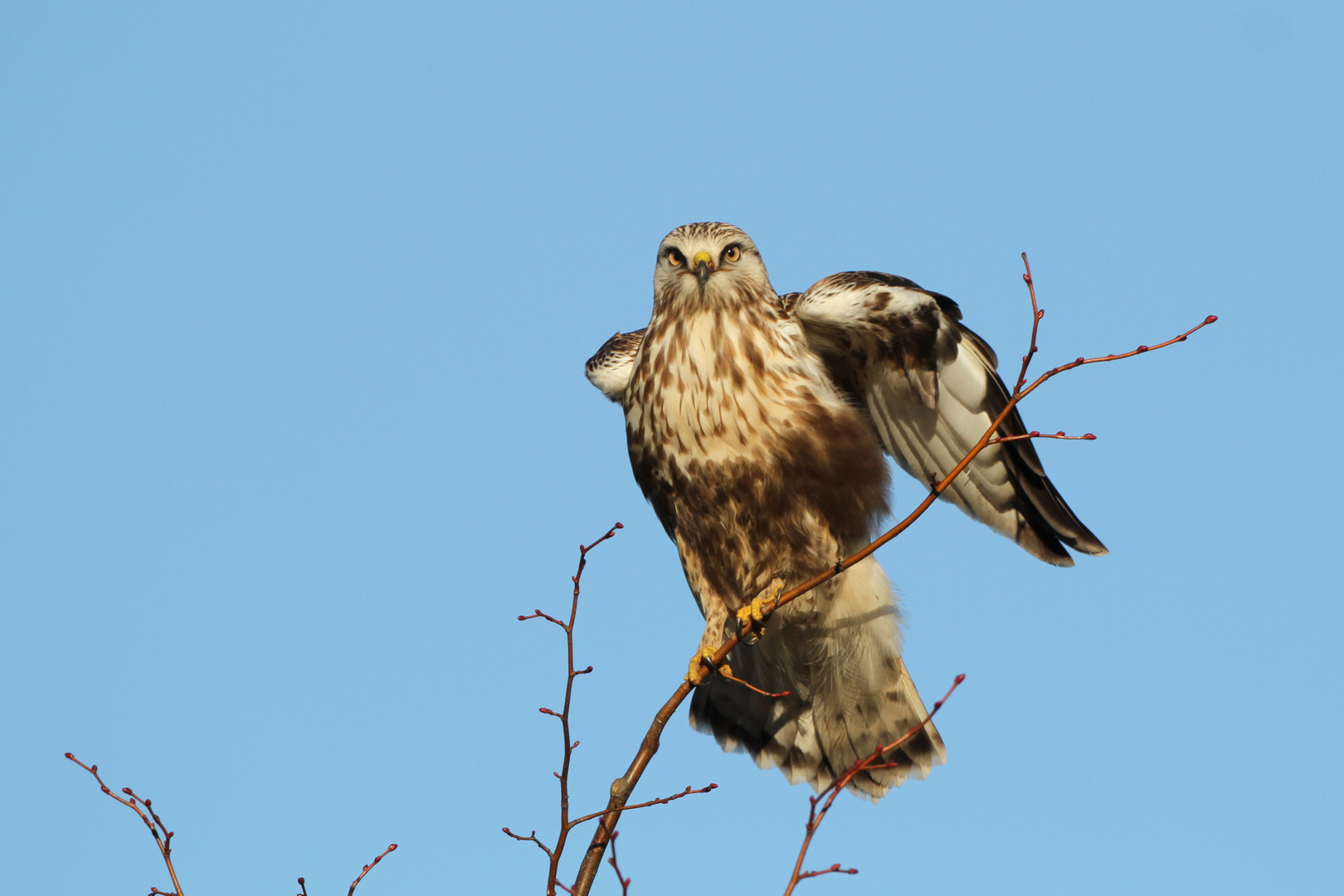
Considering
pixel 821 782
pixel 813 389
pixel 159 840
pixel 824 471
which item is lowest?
pixel 159 840

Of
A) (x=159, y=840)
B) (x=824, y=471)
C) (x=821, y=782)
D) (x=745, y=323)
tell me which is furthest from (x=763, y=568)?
(x=159, y=840)

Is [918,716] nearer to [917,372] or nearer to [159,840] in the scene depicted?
[917,372]

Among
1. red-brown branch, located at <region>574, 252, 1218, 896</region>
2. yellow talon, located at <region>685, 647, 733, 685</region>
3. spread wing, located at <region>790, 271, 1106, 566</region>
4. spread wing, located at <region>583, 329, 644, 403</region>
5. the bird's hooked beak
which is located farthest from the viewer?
spread wing, located at <region>583, 329, 644, 403</region>

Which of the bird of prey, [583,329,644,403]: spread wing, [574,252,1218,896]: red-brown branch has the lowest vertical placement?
[574,252,1218,896]: red-brown branch

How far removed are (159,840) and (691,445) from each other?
7.92 feet

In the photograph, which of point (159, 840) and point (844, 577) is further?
point (844, 577)

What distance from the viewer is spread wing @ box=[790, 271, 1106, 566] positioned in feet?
15.7

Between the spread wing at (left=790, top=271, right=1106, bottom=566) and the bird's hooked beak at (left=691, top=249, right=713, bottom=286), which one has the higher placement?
the bird's hooked beak at (left=691, top=249, right=713, bottom=286)

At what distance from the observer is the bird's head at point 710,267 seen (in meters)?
5.05

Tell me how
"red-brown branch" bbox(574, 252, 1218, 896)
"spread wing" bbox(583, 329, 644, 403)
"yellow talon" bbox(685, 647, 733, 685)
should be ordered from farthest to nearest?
"spread wing" bbox(583, 329, 644, 403)
"yellow talon" bbox(685, 647, 733, 685)
"red-brown branch" bbox(574, 252, 1218, 896)

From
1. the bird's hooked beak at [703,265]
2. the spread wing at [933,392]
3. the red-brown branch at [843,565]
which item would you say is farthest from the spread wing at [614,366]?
the red-brown branch at [843,565]

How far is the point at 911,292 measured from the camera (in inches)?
186

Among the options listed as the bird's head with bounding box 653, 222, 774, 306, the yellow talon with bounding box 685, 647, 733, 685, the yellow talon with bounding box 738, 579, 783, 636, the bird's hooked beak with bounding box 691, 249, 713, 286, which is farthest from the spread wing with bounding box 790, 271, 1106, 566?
the yellow talon with bounding box 685, 647, 733, 685

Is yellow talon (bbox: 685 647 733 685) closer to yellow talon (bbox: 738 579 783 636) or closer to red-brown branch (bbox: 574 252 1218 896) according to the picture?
yellow talon (bbox: 738 579 783 636)
